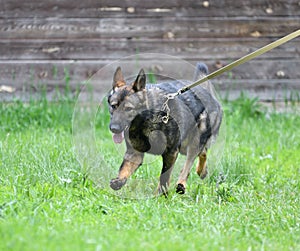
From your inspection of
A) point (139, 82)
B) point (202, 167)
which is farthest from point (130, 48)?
point (139, 82)

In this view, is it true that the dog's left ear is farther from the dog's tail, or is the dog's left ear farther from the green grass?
the dog's tail

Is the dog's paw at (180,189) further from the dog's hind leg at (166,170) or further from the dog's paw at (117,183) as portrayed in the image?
the dog's paw at (117,183)

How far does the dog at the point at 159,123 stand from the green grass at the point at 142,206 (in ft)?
0.83

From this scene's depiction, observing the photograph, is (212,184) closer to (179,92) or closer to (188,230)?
(179,92)

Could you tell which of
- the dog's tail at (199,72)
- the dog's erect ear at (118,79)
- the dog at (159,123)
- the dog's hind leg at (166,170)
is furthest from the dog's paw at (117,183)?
the dog's tail at (199,72)

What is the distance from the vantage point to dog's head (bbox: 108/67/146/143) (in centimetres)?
395

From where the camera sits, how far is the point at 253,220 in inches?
151

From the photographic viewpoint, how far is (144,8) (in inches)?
339

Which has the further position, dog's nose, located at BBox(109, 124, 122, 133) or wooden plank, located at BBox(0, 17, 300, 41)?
wooden plank, located at BBox(0, 17, 300, 41)

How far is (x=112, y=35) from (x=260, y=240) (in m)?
5.60

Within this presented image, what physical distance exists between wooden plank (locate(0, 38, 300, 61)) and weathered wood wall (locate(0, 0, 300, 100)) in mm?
13

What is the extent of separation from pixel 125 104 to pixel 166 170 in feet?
1.99

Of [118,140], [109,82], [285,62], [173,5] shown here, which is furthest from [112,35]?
[118,140]

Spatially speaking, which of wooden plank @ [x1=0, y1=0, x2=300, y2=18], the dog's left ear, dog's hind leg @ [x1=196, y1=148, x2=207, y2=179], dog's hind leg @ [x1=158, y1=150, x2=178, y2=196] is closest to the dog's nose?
the dog's left ear
